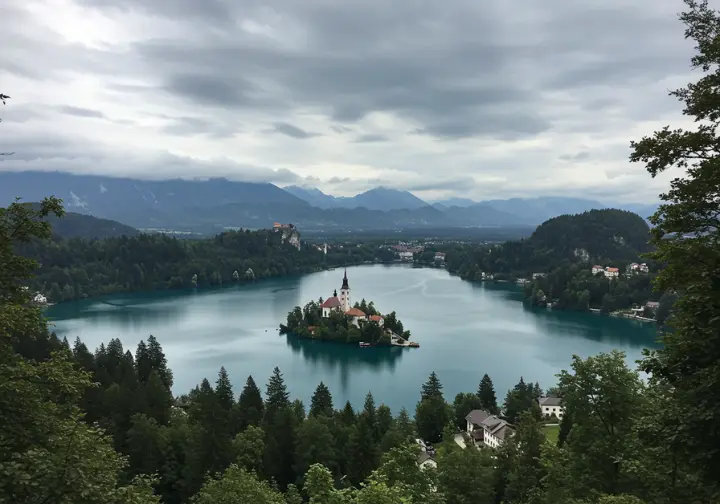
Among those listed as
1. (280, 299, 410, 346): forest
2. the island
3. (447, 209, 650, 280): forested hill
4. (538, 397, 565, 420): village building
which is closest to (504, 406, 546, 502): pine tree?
(538, 397, 565, 420): village building

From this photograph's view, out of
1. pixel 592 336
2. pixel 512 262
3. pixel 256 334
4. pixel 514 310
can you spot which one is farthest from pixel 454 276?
pixel 256 334

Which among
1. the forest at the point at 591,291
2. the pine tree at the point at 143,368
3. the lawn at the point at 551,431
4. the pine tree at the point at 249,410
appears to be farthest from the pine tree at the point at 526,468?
the forest at the point at 591,291

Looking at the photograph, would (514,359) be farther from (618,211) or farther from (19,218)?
(618,211)

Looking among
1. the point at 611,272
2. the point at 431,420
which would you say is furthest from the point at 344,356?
the point at 611,272

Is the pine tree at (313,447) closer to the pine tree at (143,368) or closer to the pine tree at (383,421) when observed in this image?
the pine tree at (383,421)

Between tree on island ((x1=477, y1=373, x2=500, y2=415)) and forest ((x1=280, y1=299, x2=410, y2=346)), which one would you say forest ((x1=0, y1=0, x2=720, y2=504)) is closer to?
tree on island ((x1=477, y1=373, x2=500, y2=415))

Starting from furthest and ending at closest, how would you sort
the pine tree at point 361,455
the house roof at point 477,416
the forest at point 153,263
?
the forest at point 153,263, the house roof at point 477,416, the pine tree at point 361,455
